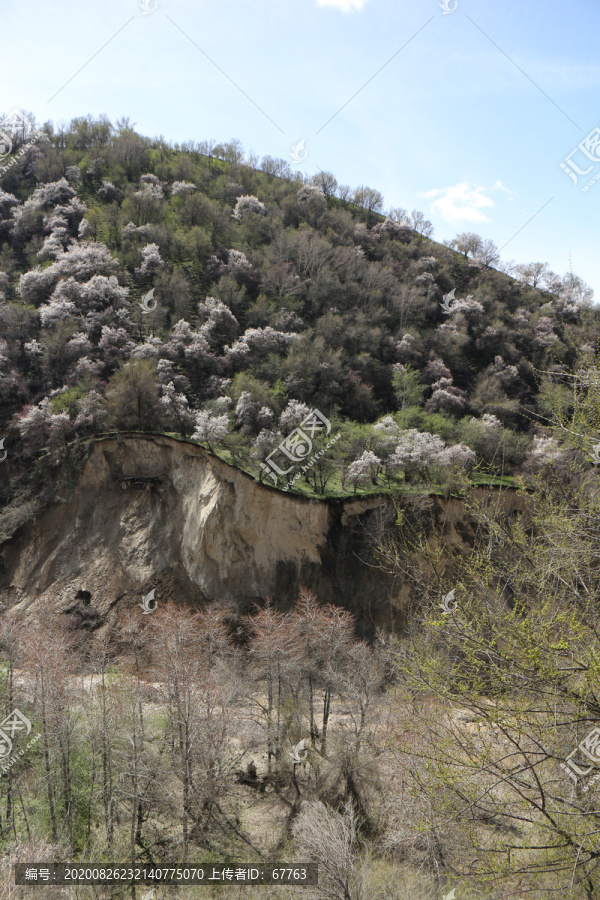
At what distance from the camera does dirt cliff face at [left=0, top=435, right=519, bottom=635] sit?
77.0ft

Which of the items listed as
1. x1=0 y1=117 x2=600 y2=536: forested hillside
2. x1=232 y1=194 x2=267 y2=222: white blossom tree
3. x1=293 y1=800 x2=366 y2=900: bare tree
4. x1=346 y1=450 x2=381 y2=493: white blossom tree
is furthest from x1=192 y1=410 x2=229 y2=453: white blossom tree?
x1=232 y1=194 x2=267 y2=222: white blossom tree

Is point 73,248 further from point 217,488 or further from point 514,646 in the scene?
point 514,646

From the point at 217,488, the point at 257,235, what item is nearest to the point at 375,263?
the point at 257,235

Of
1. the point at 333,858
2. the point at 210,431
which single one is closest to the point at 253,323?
the point at 210,431

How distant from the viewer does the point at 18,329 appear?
110 feet

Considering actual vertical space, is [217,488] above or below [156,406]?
below

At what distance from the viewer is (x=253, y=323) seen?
3844 cm

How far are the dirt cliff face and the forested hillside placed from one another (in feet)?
4.87

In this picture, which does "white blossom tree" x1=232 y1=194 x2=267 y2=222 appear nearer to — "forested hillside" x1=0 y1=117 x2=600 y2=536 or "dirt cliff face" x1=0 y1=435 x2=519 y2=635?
"forested hillside" x1=0 y1=117 x2=600 y2=536

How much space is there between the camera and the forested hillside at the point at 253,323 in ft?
88.6

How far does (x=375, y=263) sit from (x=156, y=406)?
101 feet

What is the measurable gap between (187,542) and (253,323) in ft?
66.5

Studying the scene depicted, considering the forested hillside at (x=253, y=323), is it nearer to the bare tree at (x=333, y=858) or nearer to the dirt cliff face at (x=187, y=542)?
the dirt cliff face at (x=187, y=542)

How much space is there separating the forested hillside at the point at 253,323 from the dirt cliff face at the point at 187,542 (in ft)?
4.87
